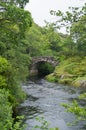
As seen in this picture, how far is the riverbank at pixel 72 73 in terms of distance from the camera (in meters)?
68.7

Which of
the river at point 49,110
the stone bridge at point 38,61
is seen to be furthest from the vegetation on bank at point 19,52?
the stone bridge at point 38,61

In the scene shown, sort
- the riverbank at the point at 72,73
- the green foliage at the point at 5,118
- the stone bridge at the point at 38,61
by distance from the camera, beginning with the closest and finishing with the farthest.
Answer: the green foliage at the point at 5,118
the riverbank at the point at 72,73
the stone bridge at the point at 38,61

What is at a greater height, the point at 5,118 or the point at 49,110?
the point at 5,118

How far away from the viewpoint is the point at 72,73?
78875 millimetres

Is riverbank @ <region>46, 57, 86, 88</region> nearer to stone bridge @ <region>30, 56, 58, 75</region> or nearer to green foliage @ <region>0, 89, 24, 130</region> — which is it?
stone bridge @ <region>30, 56, 58, 75</region>

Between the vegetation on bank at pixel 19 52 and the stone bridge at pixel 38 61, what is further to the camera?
the stone bridge at pixel 38 61

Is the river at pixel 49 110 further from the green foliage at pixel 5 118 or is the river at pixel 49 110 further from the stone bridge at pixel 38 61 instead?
the stone bridge at pixel 38 61

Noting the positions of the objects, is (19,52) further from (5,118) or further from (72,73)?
(5,118)

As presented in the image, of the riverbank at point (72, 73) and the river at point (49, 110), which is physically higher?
the river at point (49, 110)

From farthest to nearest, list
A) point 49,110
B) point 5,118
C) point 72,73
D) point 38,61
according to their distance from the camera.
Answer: point 38,61 < point 72,73 < point 49,110 < point 5,118

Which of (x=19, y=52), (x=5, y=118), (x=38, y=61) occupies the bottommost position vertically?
(x=38, y=61)

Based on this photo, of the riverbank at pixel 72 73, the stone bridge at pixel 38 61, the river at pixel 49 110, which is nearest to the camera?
the river at pixel 49 110

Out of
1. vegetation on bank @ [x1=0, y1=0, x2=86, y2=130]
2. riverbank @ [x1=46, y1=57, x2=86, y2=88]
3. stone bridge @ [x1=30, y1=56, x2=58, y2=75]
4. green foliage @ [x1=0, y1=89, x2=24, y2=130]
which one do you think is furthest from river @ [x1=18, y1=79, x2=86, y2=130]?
stone bridge @ [x1=30, y1=56, x2=58, y2=75]

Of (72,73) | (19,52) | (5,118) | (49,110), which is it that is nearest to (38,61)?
(72,73)
